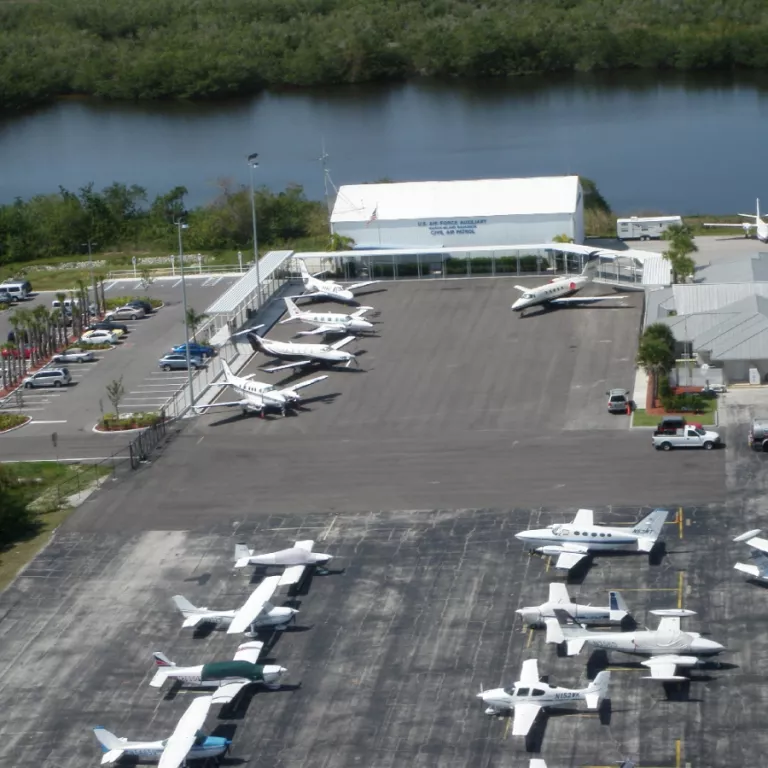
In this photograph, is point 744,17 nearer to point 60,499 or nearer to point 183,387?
point 183,387

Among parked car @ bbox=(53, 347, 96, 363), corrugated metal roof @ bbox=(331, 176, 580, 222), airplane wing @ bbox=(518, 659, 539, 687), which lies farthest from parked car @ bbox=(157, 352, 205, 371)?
airplane wing @ bbox=(518, 659, 539, 687)

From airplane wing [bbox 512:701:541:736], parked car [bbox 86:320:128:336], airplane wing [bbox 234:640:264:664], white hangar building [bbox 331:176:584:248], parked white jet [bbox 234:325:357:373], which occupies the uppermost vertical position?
white hangar building [bbox 331:176:584:248]

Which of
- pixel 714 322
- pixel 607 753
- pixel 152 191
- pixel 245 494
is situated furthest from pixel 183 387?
pixel 152 191

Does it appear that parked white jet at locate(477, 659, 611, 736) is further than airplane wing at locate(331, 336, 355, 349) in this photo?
No

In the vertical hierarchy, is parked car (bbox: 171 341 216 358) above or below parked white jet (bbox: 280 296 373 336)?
below

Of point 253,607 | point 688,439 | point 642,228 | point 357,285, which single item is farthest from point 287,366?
point 642,228

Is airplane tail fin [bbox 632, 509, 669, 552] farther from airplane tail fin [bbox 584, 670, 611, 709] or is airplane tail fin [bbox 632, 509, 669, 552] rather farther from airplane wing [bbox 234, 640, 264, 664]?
airplane wing [bbox 234, 640, 264, 664]

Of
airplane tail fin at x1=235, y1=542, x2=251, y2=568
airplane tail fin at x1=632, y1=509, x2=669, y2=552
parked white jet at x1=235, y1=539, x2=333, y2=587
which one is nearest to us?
airplane tail fin at x1=632, y1=509, x2=669, y2=552
